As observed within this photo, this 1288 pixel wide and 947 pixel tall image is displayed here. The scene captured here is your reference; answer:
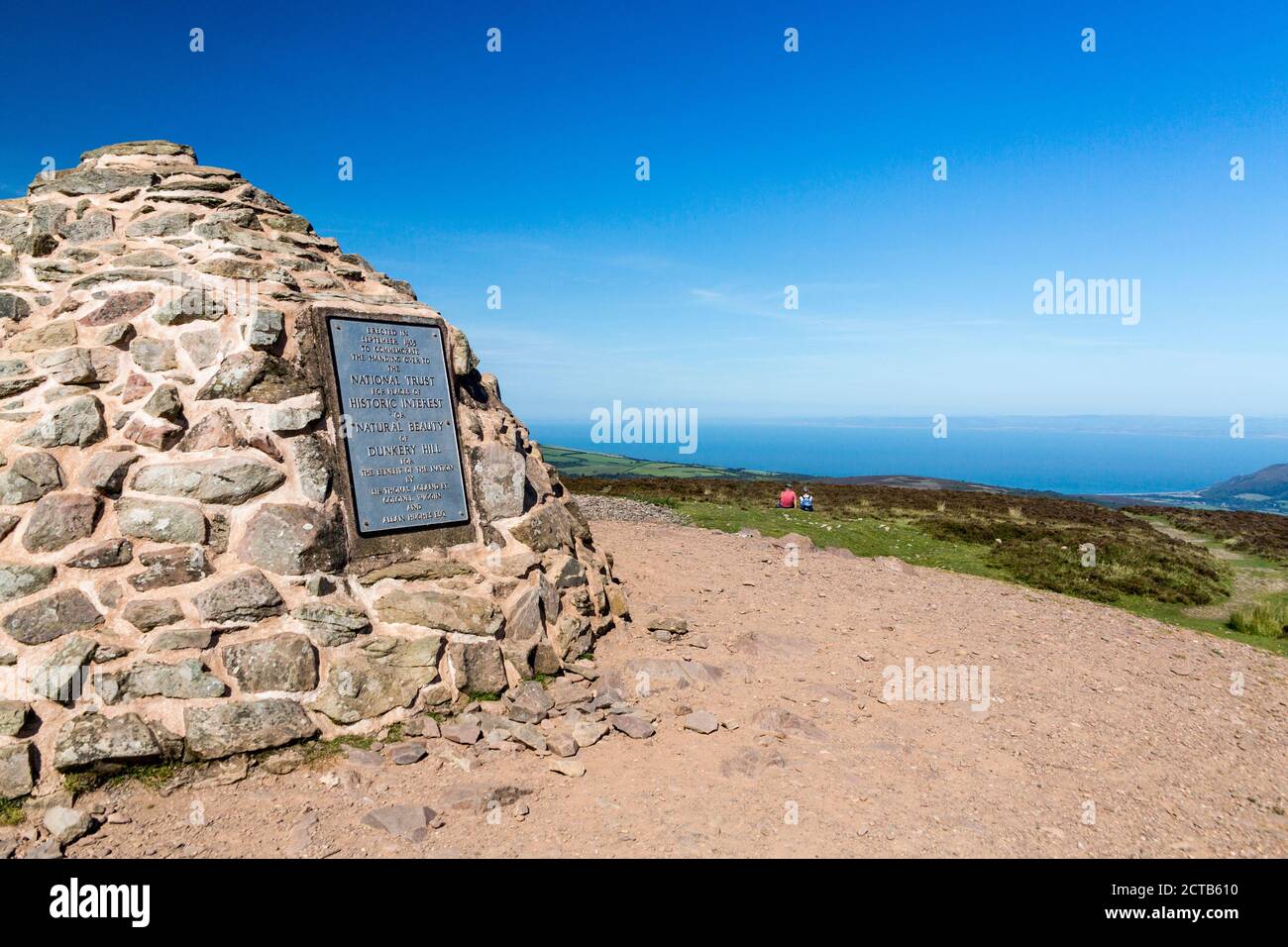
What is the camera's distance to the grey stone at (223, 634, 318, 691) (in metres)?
6.25

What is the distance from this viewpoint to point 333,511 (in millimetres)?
7305

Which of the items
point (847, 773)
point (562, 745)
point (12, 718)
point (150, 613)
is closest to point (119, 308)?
point (150, 613)

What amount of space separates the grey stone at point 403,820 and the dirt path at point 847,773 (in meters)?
0.09

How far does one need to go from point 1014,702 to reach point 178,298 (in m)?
10.7

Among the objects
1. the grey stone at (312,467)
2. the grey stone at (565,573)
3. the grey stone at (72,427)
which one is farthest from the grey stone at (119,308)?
the grey stone at (565,573)

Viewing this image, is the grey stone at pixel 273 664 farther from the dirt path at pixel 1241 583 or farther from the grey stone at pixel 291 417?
the dirt path at pixel 1241 583

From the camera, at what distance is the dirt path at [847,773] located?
5.20m

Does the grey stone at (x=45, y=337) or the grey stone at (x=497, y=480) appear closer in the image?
the grey stone at (x=45, y=337)

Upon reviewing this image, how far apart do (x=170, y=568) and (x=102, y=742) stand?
156 cm

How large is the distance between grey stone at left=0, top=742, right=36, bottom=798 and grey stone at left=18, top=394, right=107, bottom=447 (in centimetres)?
296

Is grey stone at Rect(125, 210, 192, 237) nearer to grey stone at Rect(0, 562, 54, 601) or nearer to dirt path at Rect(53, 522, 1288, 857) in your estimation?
grey stone at Rect(0, 562, 54, 601)

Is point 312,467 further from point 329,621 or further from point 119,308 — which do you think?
point 119,308

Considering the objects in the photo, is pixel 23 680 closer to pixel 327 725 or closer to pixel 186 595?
pixel 186 595
